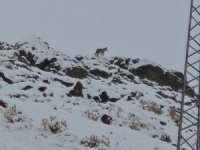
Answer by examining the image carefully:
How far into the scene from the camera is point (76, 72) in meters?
29.7

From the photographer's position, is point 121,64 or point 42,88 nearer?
point 42,88

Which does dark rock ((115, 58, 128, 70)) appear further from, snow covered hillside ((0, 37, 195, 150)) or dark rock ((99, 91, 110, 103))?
dark rock ((99, 91, 110, 103))

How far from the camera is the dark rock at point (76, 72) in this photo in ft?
96.3

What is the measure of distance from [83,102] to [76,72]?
676 centimetres

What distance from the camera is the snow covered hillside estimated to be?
17.1m

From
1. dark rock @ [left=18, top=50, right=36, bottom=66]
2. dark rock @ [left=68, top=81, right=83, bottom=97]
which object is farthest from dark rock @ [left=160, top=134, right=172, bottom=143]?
dark rock @ [left=18, top=50, right=36, bottom=66]

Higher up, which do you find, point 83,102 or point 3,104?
point 83,102

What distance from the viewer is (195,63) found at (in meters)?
13.8

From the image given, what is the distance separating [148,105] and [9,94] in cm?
815

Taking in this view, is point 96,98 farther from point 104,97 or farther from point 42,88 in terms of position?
point 42,88

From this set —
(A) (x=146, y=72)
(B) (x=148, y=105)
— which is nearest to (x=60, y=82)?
(B) (x=148, y=105)

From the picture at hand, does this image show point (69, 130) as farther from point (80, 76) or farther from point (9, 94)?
point (80, 76)

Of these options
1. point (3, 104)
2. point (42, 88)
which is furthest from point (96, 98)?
point (3, 104)

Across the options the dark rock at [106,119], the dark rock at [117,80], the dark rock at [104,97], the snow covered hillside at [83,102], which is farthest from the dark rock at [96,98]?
the dark rock at [117,80]
